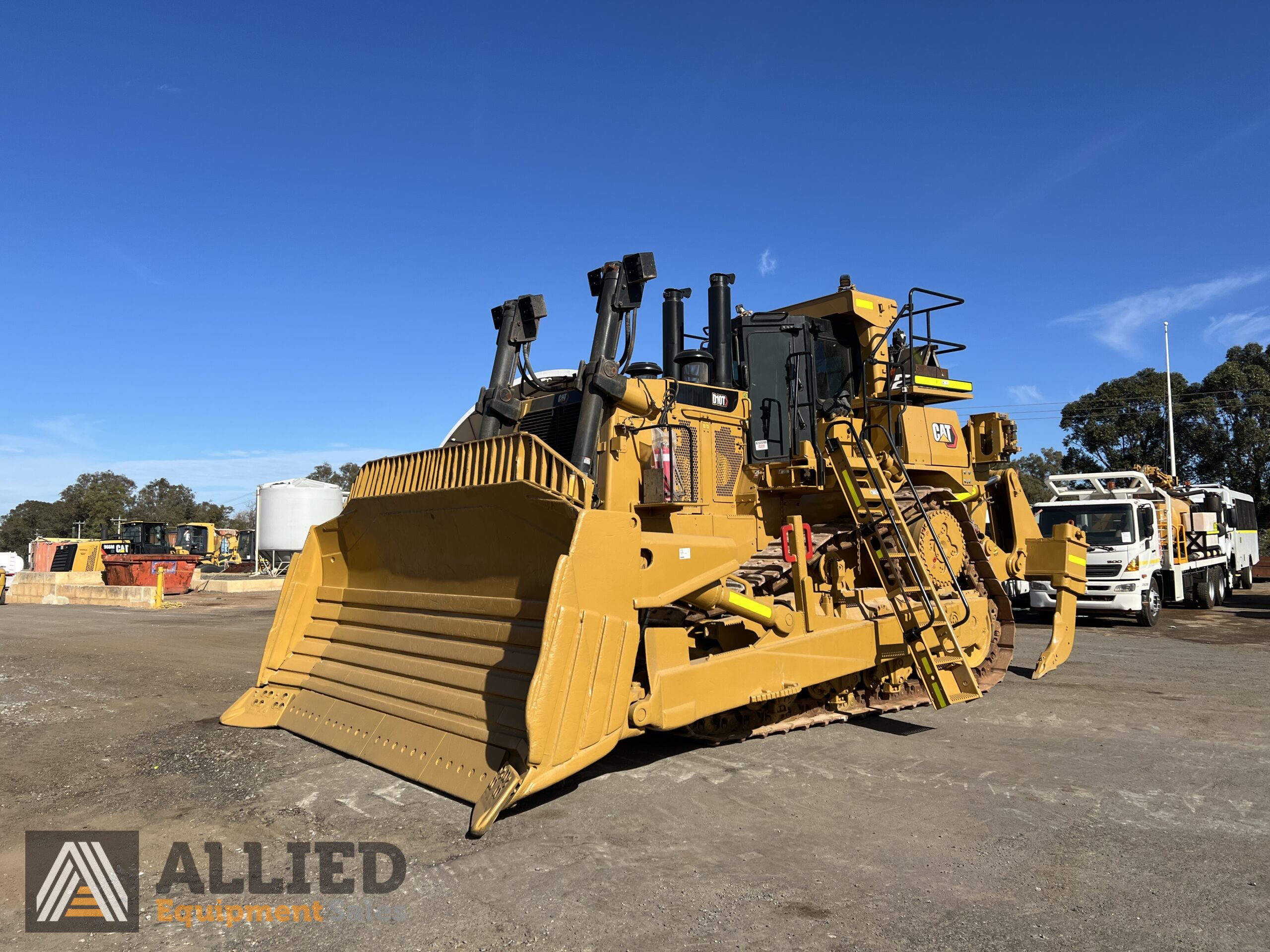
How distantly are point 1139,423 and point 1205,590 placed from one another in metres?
24.9

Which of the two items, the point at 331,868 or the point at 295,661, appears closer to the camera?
the point at 331,868

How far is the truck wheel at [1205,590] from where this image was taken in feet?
57.6

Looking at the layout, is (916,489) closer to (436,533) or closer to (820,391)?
(820,391)

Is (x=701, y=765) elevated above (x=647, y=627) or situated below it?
below

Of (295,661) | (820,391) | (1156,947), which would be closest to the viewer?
(1156,947)

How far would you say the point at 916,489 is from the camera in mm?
7539

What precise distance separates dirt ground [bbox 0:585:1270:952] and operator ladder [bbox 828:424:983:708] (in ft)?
1.73

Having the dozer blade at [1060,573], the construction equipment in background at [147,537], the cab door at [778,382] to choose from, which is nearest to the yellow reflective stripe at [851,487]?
the cab door at [778,382]

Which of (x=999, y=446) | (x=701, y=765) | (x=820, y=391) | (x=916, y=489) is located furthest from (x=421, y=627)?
(x=999, y=446)

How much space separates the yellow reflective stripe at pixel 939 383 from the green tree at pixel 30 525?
85.9 m

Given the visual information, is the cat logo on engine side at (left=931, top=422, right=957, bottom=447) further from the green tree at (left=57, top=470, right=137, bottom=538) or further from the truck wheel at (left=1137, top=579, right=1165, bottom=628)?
the green tree at (left=57, top=470, right=137, bottom=538)

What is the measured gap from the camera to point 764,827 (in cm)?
445

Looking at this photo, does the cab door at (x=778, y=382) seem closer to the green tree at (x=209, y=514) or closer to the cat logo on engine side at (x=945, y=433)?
the cat logo on engine side at (x=945, y=433)

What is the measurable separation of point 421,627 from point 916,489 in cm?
456
